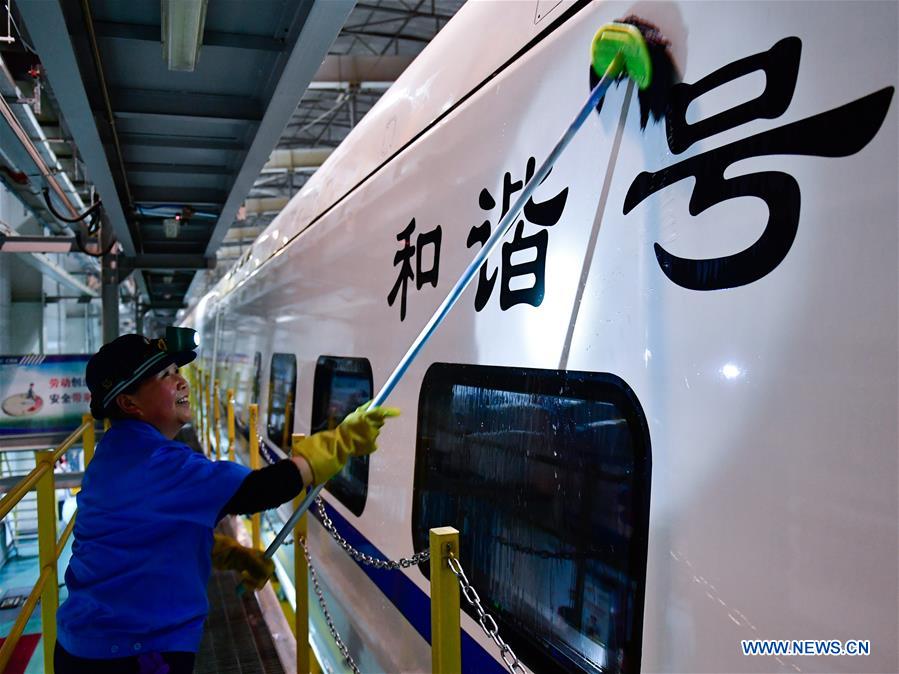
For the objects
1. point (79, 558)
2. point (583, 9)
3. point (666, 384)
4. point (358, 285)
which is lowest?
point (79, 558)

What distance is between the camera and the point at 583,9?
4.06ft

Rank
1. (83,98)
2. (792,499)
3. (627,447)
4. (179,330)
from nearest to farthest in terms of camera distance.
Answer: (792,499), (627,447), (179,330), (83,98)

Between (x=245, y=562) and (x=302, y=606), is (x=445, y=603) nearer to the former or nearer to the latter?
(x=245, y=562)

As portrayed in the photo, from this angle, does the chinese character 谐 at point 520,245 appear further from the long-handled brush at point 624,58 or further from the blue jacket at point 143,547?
the blue jacket at point 143,547

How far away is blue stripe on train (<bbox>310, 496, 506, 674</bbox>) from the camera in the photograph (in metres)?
1.47

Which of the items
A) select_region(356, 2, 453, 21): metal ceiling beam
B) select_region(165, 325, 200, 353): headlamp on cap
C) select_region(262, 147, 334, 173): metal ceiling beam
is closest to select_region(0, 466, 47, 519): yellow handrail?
select_region(165, 325, 200, 353): headlamp on cap

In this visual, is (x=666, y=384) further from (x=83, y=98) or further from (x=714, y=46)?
(x=83, y=98)

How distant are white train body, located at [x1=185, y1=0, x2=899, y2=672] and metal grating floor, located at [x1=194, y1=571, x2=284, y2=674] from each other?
161 cm

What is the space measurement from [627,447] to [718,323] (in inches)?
10.5

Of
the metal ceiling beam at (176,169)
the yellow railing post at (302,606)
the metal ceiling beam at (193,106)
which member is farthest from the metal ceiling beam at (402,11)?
the yellow railing post at (302,606)

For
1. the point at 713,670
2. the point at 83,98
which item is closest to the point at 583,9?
the point at 713,670

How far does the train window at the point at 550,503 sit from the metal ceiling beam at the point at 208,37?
193 cm

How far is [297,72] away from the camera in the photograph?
2.94 metres

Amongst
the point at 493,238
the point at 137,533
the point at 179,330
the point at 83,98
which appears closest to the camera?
the point at 493,238
